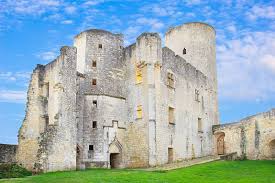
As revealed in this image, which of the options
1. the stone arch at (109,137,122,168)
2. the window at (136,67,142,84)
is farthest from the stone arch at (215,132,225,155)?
the stone arch at (109,137,122,168)

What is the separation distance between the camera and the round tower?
137ft

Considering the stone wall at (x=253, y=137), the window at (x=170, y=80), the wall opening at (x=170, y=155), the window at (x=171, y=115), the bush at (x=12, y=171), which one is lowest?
the bush at (x=12, y=171)

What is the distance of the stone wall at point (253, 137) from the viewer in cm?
3481

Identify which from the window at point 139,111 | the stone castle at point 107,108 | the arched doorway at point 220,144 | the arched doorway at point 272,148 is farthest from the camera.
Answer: the arched doorway at point 220,144

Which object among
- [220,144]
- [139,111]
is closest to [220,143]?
[220,144]

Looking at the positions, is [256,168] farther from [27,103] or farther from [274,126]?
[27,103]

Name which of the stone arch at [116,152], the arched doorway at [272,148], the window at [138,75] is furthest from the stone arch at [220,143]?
the stone arch at [116,152]

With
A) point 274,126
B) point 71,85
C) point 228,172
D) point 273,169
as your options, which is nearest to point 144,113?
point 71,85

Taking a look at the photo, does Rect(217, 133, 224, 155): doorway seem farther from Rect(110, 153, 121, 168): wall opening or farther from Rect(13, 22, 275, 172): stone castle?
Rect(110, 153, 121, 168): wall opening

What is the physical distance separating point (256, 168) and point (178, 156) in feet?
23.4

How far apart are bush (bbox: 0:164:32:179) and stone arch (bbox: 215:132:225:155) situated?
21.3m

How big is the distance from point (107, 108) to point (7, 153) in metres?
8.29

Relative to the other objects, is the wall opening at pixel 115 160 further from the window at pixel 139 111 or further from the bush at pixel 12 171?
the bush at pixel 12 171

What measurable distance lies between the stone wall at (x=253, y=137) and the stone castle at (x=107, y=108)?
0.61 m
